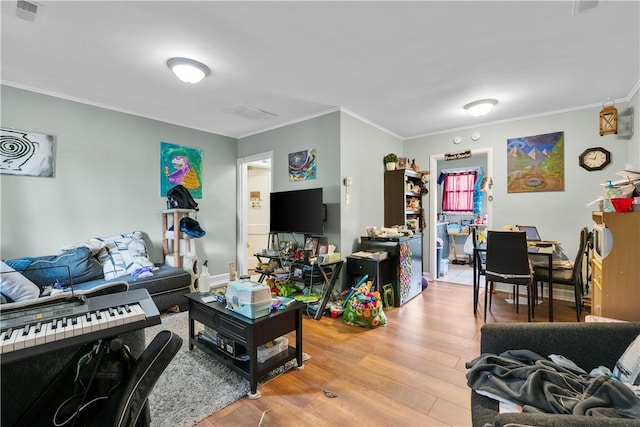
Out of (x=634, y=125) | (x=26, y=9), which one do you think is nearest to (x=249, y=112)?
(x=26, y=9)

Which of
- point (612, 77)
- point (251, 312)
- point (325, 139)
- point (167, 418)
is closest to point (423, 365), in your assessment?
point (251, 312)

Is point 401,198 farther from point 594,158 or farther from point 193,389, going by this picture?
point 193,389

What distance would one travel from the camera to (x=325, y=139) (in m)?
3.76

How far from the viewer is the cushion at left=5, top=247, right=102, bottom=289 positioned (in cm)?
273

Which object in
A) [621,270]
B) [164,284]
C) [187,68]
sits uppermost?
[187,68]

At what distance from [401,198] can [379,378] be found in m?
2.84

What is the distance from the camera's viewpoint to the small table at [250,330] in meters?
1.90

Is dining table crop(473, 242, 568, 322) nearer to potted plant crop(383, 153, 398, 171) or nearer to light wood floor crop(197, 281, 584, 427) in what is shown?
light wood floor crop(197, 281, 584, 427)

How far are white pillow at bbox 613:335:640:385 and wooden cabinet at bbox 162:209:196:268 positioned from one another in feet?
13.2

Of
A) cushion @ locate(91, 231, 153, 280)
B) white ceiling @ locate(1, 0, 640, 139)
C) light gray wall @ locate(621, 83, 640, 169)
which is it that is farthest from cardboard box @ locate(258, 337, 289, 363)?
light gray wall @ locate(621, 83, 640, 169)

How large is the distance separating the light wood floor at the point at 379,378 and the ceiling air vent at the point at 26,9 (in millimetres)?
2813

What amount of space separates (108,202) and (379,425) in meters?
3.87

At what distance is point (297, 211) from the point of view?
148 inches

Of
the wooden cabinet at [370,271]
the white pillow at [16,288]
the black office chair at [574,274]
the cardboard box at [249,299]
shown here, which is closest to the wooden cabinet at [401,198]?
the wooden cabinet at [370,271]
